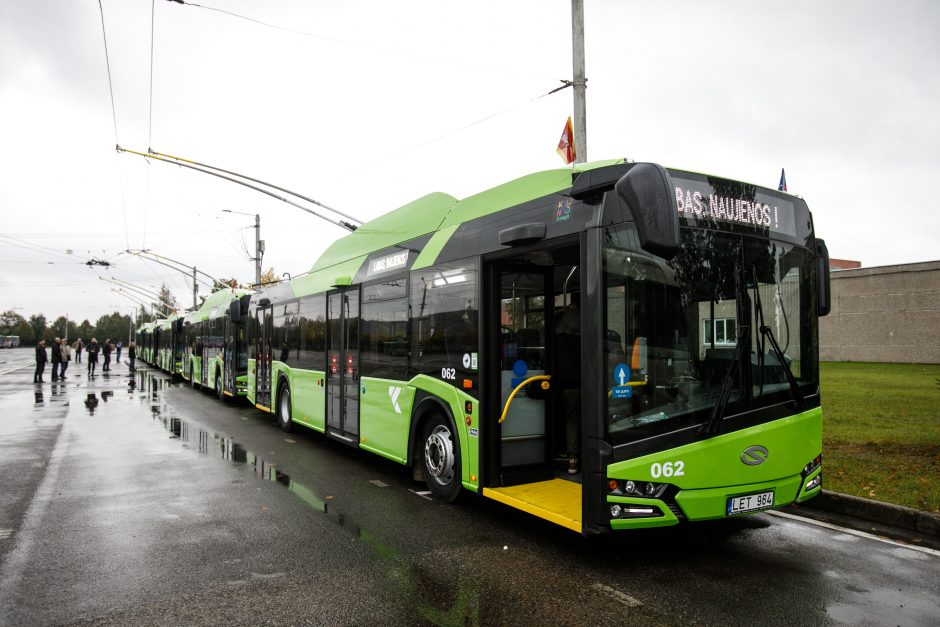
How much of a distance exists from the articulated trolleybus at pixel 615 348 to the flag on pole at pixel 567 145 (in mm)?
2902

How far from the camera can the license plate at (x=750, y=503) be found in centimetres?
482

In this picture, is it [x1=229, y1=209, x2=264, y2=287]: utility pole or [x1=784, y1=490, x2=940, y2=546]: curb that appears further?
[x1=229, y1=209, x2=264, y2=287]: utility pole

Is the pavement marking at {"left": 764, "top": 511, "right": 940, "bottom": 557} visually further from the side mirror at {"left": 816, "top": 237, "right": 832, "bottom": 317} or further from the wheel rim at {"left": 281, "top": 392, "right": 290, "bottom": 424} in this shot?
the wheel rim at {"left": 281, "top": 392, "right": 290, "bottom": 424}

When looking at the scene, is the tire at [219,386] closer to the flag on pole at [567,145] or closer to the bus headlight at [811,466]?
the flag on pole at [567,145]

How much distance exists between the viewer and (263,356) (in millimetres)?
14430

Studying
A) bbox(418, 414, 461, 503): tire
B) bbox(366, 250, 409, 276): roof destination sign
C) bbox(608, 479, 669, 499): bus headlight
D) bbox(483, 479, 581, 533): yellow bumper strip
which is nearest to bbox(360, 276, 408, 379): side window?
bbox(366, 250, 409, 276): roof destination sign

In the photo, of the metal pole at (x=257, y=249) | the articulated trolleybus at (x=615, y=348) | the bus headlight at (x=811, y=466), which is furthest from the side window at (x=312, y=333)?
the metal pole at (x=257, y=249)

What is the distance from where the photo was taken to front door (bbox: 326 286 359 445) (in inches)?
367

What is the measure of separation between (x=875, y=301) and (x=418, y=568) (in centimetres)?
3766

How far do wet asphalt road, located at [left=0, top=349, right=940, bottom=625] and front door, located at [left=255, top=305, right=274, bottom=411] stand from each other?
5.63 metres

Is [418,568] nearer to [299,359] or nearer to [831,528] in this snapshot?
[831,528]

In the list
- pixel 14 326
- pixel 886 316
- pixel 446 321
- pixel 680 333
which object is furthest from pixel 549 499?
pixel 14 326

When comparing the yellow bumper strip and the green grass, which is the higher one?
the yellow bumper strip

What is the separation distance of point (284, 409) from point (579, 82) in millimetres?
8481
